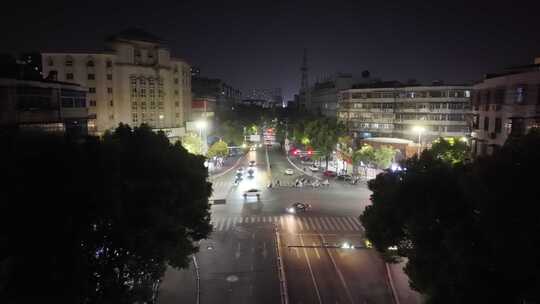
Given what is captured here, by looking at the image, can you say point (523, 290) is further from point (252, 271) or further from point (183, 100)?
point (183, 100)

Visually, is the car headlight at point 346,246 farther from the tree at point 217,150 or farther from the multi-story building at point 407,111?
the tree at point 217,150

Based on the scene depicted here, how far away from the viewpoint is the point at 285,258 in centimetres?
2697

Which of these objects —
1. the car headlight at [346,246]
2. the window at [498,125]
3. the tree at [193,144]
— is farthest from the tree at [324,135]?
the car headlight at [346,246]

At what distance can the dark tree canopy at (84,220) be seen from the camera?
475 inches

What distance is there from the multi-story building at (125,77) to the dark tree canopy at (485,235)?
54.3 m

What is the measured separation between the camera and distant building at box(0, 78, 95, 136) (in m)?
21.3

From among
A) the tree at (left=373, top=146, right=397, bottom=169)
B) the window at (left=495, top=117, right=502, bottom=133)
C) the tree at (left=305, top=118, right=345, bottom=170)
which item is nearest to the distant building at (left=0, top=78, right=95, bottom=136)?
the window at (left=495, top=117, right=502, bottom=133)

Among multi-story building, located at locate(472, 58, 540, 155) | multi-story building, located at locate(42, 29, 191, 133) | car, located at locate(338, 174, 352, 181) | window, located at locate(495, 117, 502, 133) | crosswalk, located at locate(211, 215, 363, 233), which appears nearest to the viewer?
multi-story building, located at locate(472, 58, 540, 155)

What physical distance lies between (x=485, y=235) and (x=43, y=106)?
2584 centimetres

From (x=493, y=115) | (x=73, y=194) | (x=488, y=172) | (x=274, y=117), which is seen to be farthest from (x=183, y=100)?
(x=274, y=117)

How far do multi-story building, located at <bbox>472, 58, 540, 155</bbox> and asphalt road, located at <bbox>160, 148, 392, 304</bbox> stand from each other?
498 inches

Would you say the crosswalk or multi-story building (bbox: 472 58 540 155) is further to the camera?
the crosswalk

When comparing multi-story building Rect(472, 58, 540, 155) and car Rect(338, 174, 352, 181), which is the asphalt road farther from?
multi-story building Rect(472, 58, 540, 155)

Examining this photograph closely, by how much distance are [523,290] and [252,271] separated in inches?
653
